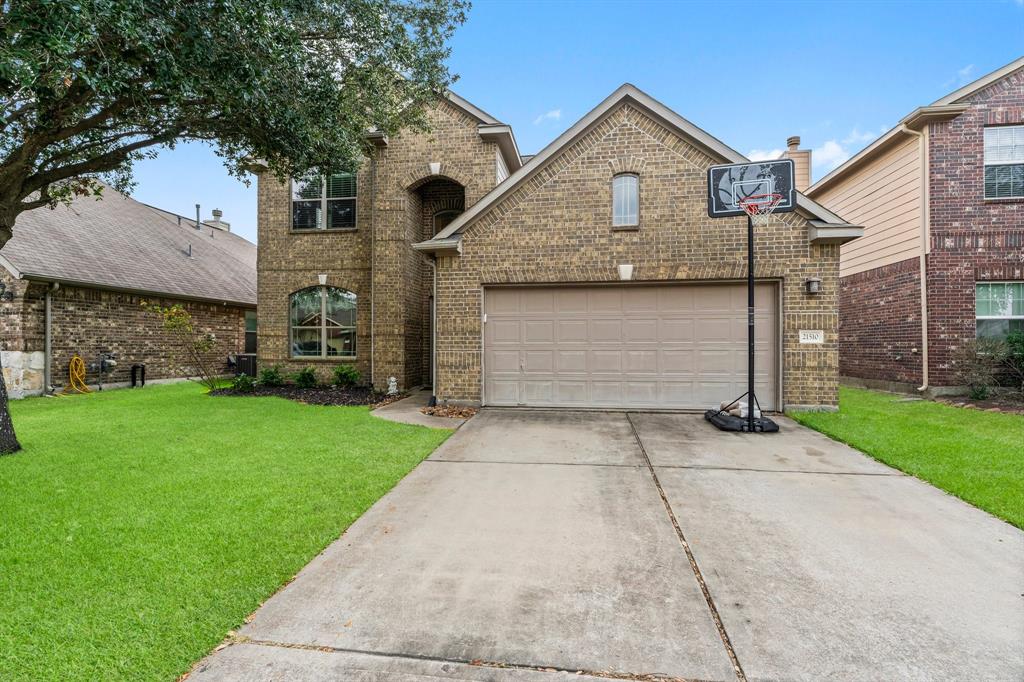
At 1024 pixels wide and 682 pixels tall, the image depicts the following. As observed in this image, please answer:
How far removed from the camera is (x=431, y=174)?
11695 mm

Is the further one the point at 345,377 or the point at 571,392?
the point at 345,377

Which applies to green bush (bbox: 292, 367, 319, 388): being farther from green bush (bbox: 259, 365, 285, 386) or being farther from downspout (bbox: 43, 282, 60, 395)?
downspout (bbox: 43, 282, 60, 395)

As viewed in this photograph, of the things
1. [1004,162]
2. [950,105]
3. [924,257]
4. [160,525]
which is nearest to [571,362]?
[160,525]

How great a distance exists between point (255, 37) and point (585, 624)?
7.26 meters

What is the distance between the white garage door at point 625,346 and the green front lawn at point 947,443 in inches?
61.8

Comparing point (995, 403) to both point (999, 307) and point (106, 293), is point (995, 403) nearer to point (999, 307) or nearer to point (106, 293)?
point (999, 307)

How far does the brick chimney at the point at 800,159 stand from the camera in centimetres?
1700

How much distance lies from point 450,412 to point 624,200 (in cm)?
531

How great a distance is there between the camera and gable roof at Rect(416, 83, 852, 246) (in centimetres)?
851

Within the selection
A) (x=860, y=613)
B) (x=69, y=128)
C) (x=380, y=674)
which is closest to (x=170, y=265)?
(x=69, y=128)

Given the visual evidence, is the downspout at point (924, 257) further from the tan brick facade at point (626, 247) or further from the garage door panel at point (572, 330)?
the garage door panel at point (572, 330)

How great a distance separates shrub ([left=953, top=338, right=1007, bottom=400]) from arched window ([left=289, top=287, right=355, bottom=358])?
47.3 ft

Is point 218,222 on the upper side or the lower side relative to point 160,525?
upper

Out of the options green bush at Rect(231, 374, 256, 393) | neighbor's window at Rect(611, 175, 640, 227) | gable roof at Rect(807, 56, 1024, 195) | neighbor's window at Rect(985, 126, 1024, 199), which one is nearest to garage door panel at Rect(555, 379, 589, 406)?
neighbor's window at Rect(611, 175, 640, 227)
